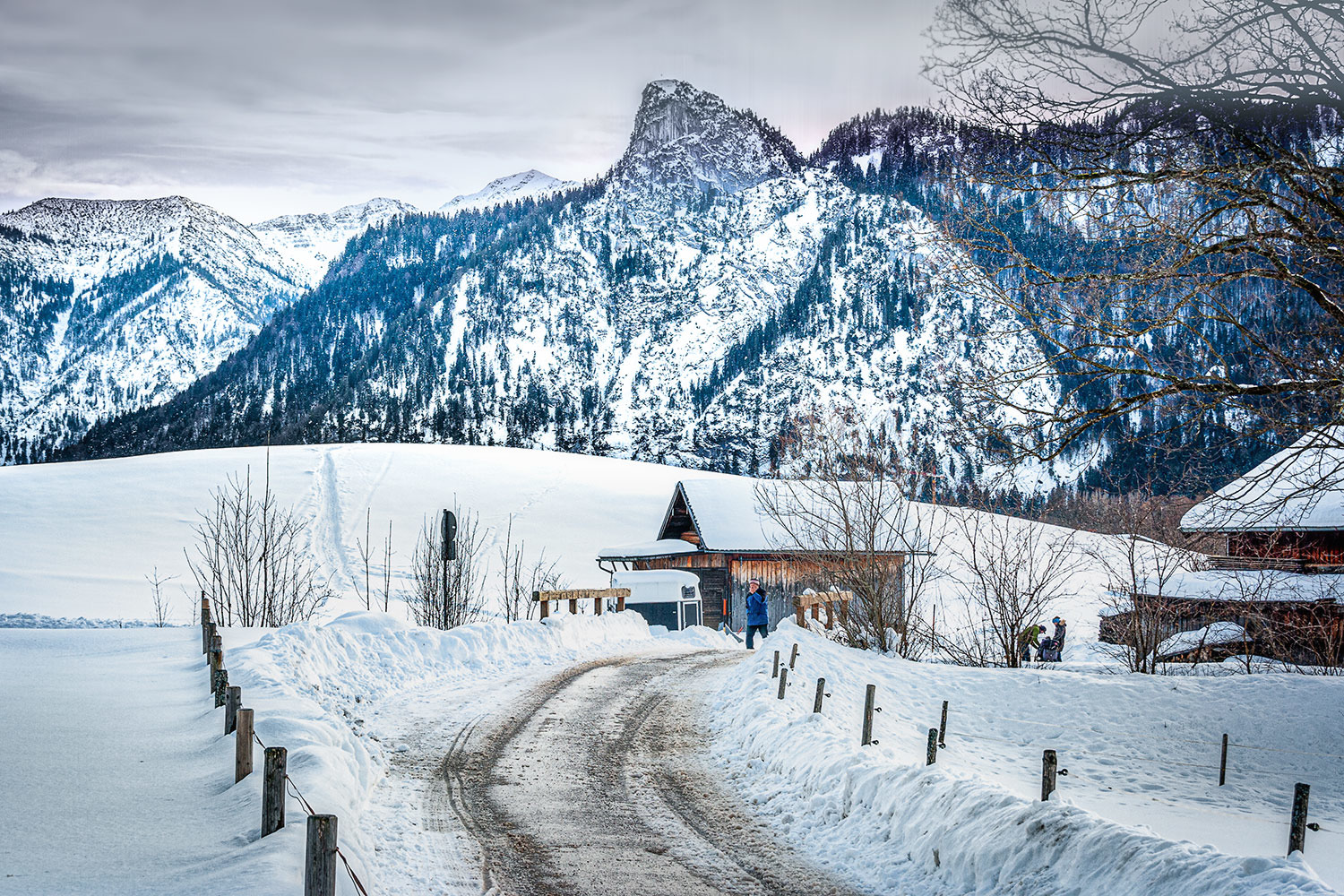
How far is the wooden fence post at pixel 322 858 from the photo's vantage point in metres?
5.70

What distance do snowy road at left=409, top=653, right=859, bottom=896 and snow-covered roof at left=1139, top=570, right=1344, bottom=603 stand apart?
19.2m

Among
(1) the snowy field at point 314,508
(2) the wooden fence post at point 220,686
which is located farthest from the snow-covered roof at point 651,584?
(2) the wooden fence post at point 220,686

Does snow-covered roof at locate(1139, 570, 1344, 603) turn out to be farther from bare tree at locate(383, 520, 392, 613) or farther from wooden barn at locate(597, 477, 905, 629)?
bare tree at locate(383, 520, 392, 613)

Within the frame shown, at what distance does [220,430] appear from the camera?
176625 millimetres

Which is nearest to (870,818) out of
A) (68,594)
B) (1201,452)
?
(1201,452)

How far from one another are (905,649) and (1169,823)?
31.4 feet

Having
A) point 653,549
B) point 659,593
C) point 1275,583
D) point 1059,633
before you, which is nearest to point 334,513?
point 653,549

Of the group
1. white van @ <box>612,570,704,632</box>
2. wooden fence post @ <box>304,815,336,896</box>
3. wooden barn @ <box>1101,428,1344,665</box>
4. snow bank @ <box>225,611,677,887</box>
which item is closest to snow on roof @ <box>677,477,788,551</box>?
white van @ <box>612,570,704,632</box>

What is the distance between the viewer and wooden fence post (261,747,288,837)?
6.96 metres

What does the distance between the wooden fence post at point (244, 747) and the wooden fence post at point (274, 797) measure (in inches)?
54.1

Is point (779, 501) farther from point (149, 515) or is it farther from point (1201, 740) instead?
point (149, 515)

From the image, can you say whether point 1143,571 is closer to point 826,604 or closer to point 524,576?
point 826,604

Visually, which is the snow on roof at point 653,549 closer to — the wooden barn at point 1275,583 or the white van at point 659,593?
the white van at point 659,593

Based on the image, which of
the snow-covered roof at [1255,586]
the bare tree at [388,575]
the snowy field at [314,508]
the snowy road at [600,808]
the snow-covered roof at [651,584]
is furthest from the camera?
the snowy field at [314,508]
